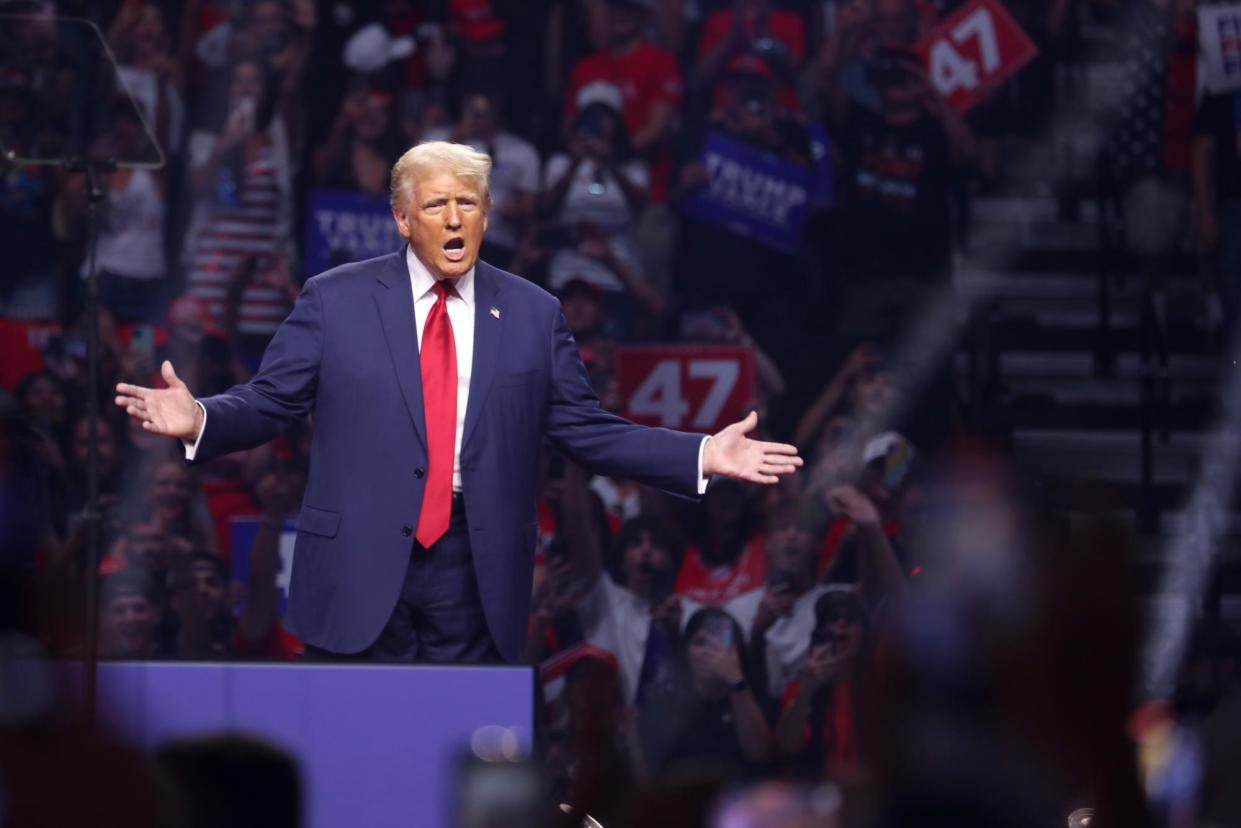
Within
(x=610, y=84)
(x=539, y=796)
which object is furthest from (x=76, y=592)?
(x=610, y=84)

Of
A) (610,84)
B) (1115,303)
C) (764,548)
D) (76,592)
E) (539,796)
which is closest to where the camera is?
(539,796)

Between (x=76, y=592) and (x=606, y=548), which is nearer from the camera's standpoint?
(x=76, y=592)

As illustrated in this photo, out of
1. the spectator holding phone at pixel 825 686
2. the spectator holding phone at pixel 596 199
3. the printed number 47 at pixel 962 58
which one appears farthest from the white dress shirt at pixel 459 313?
the printed number 47 at pixel 962 58

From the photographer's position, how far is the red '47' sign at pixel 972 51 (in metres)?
7.27

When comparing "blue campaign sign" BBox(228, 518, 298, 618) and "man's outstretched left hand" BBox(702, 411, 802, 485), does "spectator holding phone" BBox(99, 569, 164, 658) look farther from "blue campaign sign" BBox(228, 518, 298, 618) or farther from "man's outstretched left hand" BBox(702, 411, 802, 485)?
"man's outstretched left hand" BBox(702, 411, 802, 485)

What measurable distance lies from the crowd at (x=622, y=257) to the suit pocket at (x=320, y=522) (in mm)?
2296

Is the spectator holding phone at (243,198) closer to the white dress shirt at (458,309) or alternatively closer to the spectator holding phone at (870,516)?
the spectator holding phone at (870,516)

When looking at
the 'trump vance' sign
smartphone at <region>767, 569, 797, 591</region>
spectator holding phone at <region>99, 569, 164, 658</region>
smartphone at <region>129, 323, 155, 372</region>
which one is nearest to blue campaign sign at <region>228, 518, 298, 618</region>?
spectator holding phone at <region>99, 569, 164, 658</region>

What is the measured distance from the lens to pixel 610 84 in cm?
714

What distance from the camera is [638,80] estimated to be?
23.5 ft

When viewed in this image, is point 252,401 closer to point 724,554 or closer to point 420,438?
point 420,438

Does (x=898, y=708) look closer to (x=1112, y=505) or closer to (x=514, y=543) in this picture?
(x=1112, y=505)

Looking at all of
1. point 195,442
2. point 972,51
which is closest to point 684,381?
point 972,51

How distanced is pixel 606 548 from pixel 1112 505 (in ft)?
16.6
